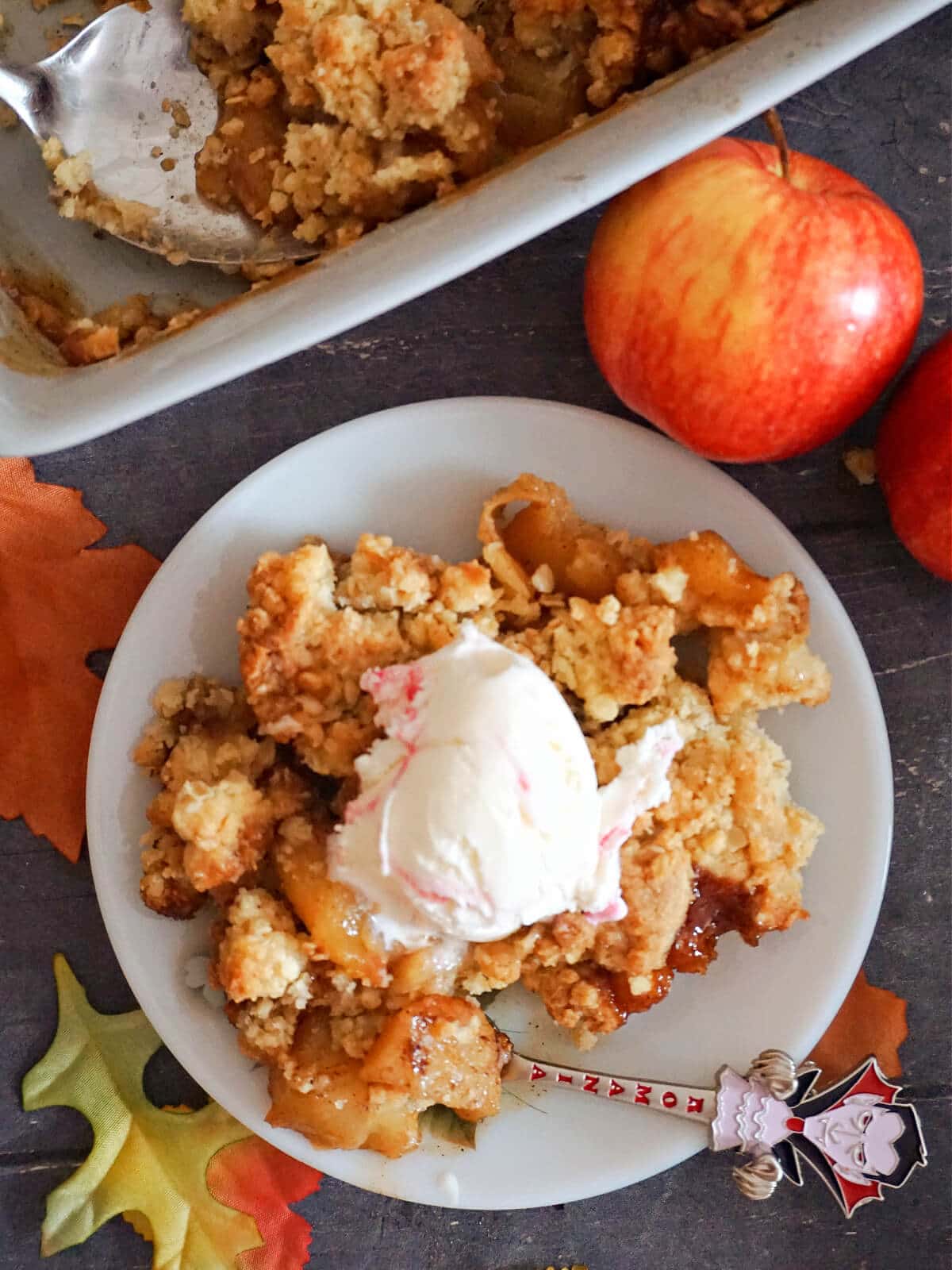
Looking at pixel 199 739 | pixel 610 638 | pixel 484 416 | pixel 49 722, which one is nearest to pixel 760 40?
pixel 484 416

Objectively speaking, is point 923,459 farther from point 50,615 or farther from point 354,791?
point 50,615

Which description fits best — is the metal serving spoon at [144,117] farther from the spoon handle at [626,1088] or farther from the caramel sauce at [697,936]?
the spoon handle at [626,1088]

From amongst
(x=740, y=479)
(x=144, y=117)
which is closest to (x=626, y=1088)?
(x=740, y=479)

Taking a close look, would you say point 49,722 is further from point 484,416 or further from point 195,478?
point 484,416

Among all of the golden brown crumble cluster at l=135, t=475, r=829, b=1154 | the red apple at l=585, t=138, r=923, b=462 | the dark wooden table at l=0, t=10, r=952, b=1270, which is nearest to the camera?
the red apple at l=585, t=138, r=923, b=462

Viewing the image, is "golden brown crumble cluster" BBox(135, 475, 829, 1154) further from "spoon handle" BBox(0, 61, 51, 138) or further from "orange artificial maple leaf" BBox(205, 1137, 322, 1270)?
"spoon handle" BBox(0, 61, 51, 138)

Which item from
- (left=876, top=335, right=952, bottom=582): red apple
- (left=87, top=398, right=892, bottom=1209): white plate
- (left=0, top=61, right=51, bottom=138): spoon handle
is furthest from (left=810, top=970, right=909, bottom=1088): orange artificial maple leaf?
(left=0, top=61, right=51, bottom=138): spoon handle
